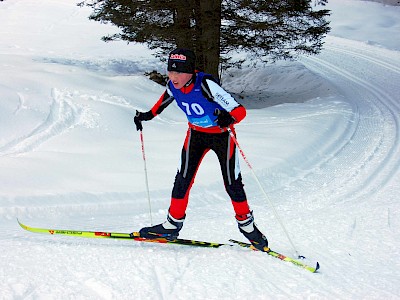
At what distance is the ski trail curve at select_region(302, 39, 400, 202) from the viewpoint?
6.86 m

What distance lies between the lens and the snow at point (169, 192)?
3875mm

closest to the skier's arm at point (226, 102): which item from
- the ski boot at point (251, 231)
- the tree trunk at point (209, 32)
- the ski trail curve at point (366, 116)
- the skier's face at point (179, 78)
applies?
the skier's face at point (179, 78)

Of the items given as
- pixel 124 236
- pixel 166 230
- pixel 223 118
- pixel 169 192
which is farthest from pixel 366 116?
pixel 124 236

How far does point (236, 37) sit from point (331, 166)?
5882 millimetres

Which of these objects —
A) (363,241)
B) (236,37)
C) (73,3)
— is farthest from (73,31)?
(363,241)

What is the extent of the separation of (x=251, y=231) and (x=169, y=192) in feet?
6.17

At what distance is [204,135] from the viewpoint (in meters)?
4.39

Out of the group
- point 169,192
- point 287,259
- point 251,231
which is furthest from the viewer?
point 169,192


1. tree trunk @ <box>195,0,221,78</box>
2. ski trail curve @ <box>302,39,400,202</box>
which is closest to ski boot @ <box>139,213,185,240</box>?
ski trail curve @ <box>302,39,400,202</box>

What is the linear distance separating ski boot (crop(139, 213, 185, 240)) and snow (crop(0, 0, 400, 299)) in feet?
0.40

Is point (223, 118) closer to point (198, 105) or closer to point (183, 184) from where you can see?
point (198, 105)

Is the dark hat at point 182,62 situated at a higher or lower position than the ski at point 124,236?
higher

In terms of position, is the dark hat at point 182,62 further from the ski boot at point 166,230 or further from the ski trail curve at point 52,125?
the ski trail curve at point 52,125

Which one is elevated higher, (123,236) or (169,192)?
(123,236)
